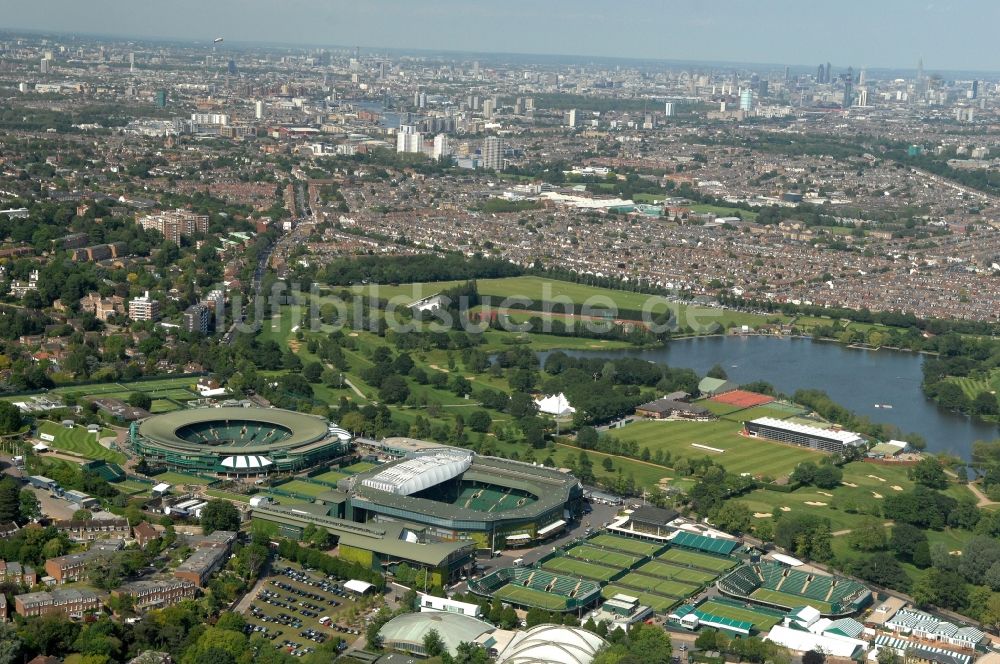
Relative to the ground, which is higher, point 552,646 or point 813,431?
point 552,646

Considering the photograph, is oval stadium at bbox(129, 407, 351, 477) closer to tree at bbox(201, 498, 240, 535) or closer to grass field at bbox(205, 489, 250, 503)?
grass field at bbox(205, 489, 250, 503)

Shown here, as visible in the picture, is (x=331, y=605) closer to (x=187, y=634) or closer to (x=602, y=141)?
(x=187, y=634)

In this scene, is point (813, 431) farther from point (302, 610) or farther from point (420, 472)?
point (302, 610)

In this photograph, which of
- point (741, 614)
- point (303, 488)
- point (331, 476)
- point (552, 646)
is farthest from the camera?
point (331, 476)

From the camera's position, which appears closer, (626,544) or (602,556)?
(602,556)

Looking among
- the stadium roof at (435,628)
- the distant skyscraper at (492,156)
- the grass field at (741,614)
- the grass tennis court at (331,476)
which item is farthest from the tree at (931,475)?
the distant skyscraper at (492,156)

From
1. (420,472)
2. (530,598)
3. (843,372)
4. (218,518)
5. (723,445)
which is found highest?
(420,472)

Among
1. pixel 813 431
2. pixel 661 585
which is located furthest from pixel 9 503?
pixel 813 431

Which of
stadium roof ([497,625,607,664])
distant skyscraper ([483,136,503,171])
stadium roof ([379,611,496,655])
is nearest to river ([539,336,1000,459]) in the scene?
stadium roof ([497,625,607,664])

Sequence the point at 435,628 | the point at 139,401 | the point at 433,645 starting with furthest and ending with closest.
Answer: the point at 139,401
the point at 435,628
the point at 433,645
